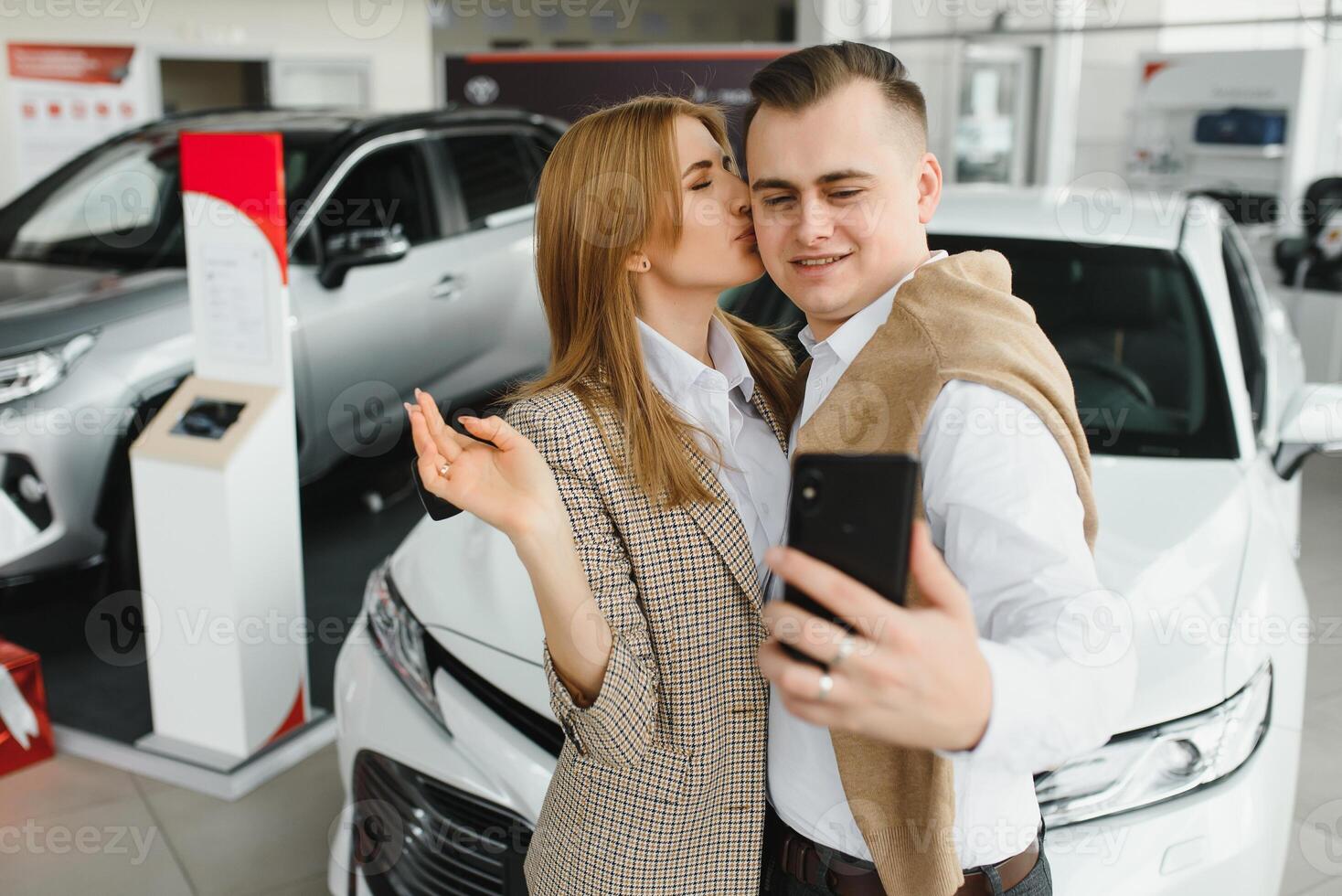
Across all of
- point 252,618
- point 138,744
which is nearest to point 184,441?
point 252,618

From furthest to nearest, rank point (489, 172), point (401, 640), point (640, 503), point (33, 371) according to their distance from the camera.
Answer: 1. point (489, 172)
2. point (33, 371)
3. point (401, 640)
4. point (640, 503)

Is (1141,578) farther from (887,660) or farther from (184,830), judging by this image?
(184,830)

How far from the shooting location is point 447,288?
14.1 feet

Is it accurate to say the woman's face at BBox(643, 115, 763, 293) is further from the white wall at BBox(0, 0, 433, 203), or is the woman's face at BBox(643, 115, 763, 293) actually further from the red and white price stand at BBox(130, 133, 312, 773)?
the white wall at BBox(0, 0, 433, 203)

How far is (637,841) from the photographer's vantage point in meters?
1.09

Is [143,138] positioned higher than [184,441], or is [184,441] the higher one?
[143,138]

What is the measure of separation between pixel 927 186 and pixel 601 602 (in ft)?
1.73

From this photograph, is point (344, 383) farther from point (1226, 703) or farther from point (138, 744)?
point (1226, 703)

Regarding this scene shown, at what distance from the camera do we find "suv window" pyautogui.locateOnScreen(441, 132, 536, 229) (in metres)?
4.50

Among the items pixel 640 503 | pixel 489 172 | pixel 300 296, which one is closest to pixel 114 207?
pixel 300 296

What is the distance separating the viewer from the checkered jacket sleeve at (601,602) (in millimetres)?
1008

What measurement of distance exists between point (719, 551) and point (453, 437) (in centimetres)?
28

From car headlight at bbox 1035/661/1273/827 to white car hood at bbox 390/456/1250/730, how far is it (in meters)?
0.03

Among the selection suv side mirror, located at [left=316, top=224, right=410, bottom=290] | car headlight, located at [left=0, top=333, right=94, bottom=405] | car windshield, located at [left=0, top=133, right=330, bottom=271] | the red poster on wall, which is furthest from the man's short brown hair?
the red poster on wall
